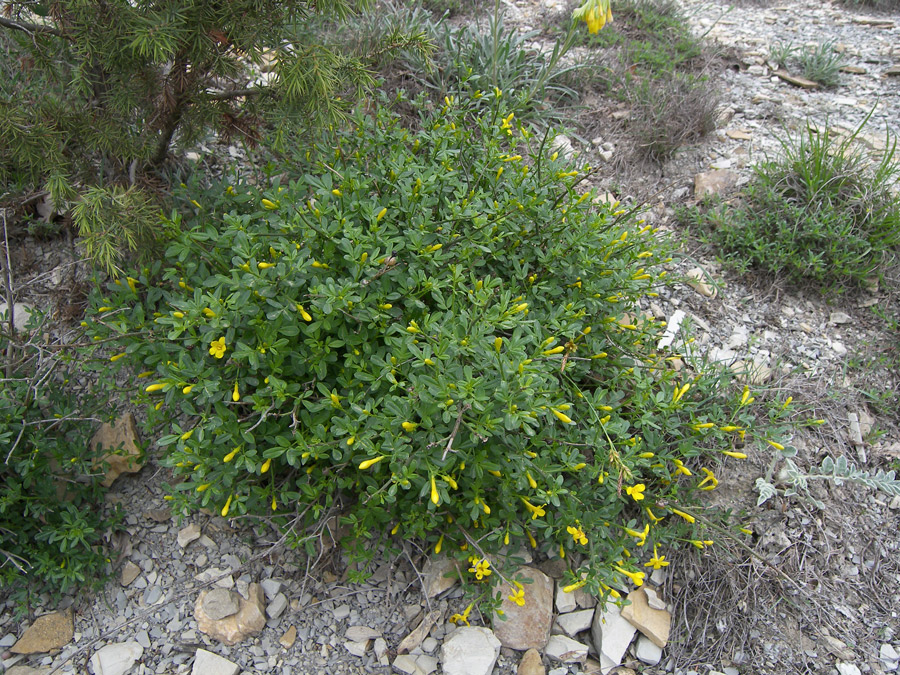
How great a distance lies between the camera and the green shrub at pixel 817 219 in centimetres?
318

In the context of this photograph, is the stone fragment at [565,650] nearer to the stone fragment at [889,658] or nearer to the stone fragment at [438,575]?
the stone fragment at [438,575]

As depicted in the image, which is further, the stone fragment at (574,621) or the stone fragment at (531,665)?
the stone fragment at (574,621)

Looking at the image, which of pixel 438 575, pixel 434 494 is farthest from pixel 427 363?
pixel 438 575

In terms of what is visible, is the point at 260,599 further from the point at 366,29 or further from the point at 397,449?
the point at 366,29

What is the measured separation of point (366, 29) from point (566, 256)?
2.43 metres

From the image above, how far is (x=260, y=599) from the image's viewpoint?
2.36m

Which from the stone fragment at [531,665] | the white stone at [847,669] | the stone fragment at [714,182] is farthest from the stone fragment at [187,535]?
the stone fragment at [714,182]

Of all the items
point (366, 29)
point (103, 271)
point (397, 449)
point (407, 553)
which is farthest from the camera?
point (366, 29)

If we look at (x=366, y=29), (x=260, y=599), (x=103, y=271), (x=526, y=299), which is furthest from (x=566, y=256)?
(x=366, y=29)

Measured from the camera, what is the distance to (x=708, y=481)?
8.37 feet

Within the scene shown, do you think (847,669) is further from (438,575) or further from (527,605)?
(438,575)

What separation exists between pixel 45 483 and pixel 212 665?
0.92m

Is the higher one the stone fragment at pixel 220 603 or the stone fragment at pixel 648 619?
the stone fragment at pixel 220 603

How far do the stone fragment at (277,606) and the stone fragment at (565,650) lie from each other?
1.01 meters
